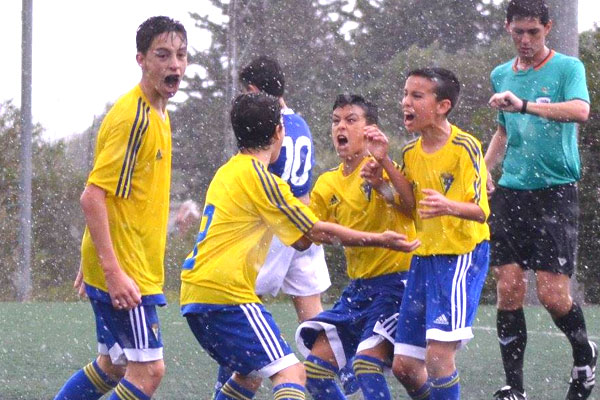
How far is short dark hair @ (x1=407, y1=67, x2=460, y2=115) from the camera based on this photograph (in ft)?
16.0

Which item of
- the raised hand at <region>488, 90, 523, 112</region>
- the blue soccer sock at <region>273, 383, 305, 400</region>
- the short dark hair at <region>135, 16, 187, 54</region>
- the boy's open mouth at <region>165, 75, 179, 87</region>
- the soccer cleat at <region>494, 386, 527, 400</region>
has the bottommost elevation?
the soccer cleat at <region>494, 386, 527, 400</region>

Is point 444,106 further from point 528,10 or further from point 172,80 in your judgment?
point 172,80

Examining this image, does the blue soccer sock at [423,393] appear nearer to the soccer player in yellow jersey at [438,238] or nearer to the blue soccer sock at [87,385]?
the soccer player in yellow jersey at [438,238]

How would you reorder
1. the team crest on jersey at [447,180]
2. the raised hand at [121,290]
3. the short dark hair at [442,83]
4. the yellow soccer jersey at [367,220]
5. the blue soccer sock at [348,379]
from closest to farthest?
the raised hand at [121,290], the team crest on jersey at [447,180], the short dark hair at [442,83], the yellow soccer jersey at [367,220], the blue soccer sock at [348,379]

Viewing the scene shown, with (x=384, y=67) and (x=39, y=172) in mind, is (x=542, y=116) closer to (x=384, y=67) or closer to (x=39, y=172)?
(x=39, y=172)

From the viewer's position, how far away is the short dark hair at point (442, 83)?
487cm

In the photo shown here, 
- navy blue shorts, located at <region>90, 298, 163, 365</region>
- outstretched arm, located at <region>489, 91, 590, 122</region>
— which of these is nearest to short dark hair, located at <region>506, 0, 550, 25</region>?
outstretched arm, located at <region>489, 91, 590, 122</region>

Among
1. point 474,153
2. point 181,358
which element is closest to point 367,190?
point 474,153

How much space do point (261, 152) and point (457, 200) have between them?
872 millimetres

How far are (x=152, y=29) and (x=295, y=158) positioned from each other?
1.78 metres

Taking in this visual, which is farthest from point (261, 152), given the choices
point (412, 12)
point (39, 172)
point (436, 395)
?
point (412, 12)

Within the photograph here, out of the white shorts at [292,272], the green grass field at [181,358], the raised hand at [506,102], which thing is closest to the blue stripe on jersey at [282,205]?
the raised hand at [506,102]

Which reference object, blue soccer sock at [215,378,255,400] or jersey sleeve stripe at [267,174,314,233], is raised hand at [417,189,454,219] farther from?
blue soccer sock at [215,378,255,400]

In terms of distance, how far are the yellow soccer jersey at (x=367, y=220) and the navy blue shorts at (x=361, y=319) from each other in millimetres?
48
